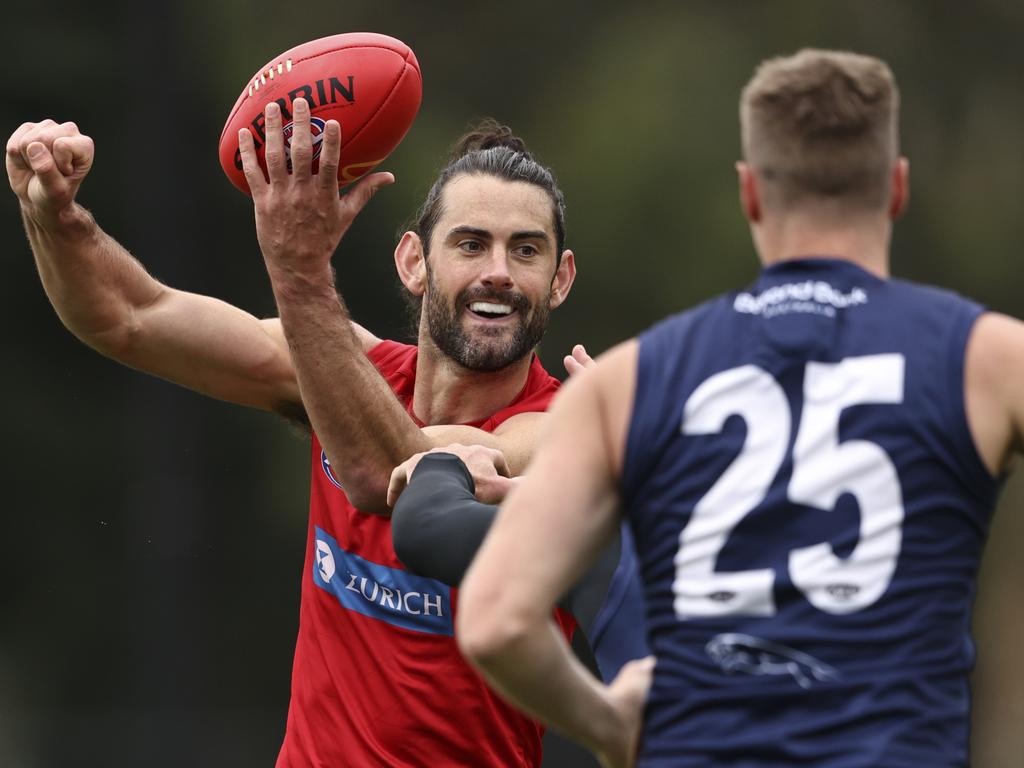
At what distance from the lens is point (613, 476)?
257cm

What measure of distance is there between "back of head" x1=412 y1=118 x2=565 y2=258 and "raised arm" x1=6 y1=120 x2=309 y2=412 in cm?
56

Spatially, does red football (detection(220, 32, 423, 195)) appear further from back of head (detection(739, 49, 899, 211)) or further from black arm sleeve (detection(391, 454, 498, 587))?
back of head (detection(739, 49, 899, 211))

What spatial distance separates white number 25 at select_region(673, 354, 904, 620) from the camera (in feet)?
8.14

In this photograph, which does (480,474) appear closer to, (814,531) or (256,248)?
(814,531)

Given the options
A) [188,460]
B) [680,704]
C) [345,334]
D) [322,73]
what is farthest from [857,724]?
[188,460]

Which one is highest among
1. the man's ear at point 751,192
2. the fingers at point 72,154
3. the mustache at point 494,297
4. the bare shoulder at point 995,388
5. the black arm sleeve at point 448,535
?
the fingers at point 72,154

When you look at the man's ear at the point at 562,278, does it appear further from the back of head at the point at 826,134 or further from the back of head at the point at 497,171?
the back of head at the point at 826,134

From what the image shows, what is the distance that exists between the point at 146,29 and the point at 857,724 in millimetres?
8057

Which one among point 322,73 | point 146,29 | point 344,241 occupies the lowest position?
point 322,73

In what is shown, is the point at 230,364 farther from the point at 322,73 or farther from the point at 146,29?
the point at 146,29

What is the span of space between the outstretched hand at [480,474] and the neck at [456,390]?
800 mm

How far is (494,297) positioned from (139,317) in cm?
96

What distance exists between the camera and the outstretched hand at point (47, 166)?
4.32 meters

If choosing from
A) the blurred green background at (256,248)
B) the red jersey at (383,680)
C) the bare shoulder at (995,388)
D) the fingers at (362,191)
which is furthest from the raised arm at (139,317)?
the blurred green background at (256,248)
